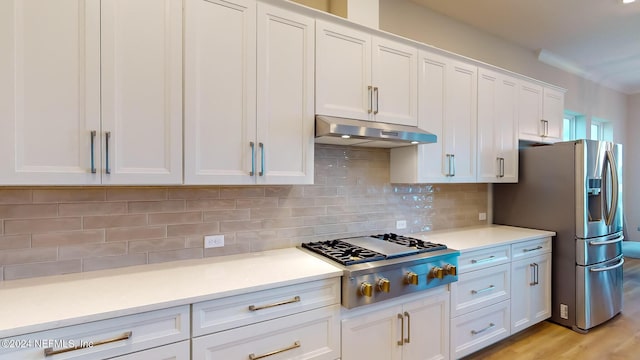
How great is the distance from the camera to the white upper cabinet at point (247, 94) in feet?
5.54

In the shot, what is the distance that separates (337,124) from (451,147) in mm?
1323

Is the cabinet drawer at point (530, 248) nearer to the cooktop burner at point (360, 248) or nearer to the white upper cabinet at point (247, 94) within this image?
the cooktop burner at point (360, 248)

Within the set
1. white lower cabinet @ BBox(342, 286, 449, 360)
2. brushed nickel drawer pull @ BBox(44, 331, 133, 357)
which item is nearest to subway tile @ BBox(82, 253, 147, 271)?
brushed nickel drawer pull @ BBox(44, 331, 133, 357)

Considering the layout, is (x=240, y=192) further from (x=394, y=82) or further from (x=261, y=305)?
(x=394, y=82)

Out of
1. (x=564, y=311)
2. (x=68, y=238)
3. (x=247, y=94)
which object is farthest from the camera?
(x=564, y=311)

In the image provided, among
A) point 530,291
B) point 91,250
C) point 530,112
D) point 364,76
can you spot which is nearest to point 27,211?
point 91,250

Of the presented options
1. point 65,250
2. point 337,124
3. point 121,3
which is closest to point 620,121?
point 337,124

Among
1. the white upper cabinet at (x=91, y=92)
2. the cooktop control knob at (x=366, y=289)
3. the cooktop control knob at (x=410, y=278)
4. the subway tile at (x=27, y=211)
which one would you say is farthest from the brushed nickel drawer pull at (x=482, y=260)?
the subway tile at (x=27, y=211)

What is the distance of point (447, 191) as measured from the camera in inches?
128

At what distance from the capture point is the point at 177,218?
76.9 inches

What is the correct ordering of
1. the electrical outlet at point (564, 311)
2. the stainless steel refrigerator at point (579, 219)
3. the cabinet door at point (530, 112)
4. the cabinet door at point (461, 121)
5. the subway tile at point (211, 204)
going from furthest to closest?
1. the cabinet door at point (530, 112)
2. the electrical outlet at point (564, 311)
3. the stainless steel refrigerator at point (579, 219)
4. the cabinet door at point (461, 121)
5. the subway tile at point (211, 204)

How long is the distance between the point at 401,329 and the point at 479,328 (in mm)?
921

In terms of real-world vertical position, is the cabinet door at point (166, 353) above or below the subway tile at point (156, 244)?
below

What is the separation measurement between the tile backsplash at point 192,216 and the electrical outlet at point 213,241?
3 cm
